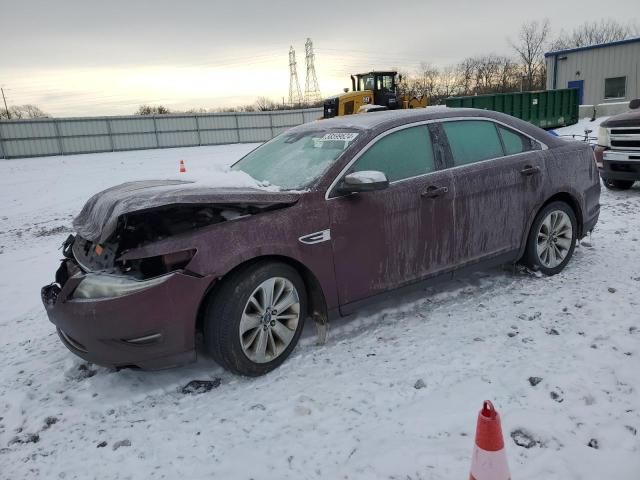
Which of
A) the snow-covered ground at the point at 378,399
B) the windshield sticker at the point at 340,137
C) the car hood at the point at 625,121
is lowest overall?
the snow-covered ground at the point at 378,399

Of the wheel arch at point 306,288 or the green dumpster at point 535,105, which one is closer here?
the wheel arch at point 306,288

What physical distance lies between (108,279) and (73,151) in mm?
29691

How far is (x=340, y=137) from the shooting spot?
386 centimetres

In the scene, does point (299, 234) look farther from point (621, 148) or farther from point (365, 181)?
point (621, 148)

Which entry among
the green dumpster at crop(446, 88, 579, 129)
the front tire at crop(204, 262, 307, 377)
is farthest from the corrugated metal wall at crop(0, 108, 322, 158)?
the front tire at crop(204, 262, 307, 377)

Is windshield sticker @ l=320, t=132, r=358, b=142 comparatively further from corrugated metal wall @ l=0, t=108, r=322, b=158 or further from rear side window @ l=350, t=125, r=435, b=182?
corrugated metal wall @ l=0, t=108, r=322, b=158

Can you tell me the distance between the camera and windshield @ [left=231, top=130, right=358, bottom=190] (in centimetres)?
363

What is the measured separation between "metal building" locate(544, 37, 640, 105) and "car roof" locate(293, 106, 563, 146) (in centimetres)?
2874

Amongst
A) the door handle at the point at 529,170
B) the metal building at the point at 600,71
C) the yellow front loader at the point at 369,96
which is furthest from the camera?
the metal building at the point at 600,71

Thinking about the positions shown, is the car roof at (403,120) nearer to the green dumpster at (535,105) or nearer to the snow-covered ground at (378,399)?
the snow-covered ground at (378,399)

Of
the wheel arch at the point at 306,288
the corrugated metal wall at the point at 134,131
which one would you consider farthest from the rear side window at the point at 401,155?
the corrugated metal wall at the point at 134,131

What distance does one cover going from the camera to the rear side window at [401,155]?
3.71 meters

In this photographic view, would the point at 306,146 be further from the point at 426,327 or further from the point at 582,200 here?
the point at 582,200

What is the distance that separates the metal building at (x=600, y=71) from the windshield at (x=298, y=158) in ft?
99.6
